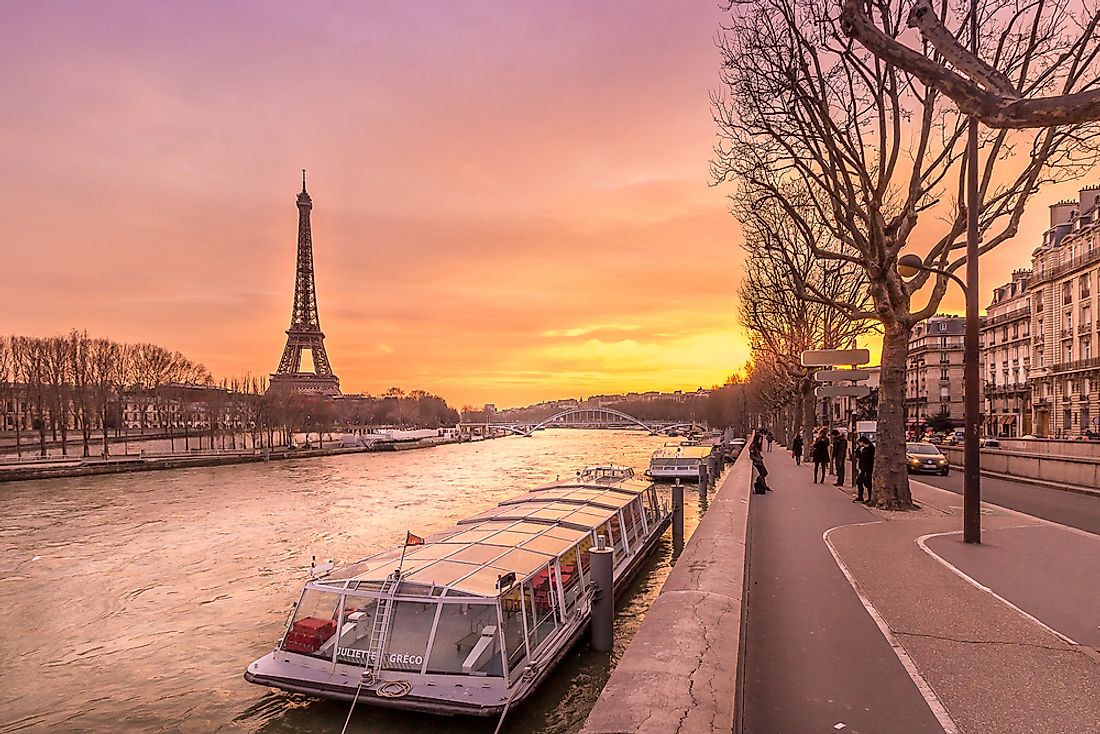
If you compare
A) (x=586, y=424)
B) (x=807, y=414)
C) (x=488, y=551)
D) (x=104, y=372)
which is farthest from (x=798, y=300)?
(x=586, y=424)

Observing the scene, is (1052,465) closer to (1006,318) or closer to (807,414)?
(807,414)

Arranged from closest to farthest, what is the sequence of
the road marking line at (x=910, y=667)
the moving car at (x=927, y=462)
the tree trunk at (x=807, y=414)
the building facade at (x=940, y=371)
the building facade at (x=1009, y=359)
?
1. the road marking line at (x=910, y=667)
2. the moving car at (x=927, y=462)
3. the tree trunk at (x=807, y=414)
4. the building facade at (x=1009, y=359)
5. the building facade at (x=940, y=371)

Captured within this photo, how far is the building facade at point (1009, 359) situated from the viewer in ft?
211

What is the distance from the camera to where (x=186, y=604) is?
16391 mm

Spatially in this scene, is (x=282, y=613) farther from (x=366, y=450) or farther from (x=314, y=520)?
(x=366, y=450)

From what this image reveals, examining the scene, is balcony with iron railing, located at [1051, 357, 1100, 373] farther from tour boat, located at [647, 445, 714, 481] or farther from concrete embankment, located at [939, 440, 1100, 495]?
tour boat, located at [647, 445, 714, 481]

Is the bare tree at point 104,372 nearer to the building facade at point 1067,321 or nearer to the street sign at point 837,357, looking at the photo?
the street sign at point 837,357

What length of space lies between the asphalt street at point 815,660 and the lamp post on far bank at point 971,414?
8.12 ft

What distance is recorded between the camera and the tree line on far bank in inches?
2586

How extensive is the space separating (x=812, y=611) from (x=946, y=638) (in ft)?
4.78

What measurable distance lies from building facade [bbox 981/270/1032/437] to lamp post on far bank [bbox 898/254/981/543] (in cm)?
6053

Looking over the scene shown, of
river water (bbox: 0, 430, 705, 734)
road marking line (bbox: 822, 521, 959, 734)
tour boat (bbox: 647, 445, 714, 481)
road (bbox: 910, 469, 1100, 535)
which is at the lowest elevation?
river water (bbox: 0, 430, 705, 734)

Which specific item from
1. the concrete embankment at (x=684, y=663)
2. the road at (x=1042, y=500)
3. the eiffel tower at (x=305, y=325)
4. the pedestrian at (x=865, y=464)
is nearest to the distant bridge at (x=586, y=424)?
the eiffel tower at (x=305, y=325)

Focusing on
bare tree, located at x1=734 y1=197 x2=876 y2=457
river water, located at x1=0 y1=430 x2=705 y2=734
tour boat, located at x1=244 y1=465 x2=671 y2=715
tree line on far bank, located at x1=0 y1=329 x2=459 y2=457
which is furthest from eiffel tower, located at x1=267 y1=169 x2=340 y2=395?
tour boat, located at x1=244 y1=465 x2=671 y2=715
